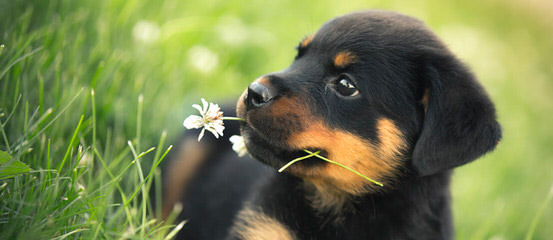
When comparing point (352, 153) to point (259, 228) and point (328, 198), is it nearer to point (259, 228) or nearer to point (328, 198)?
point (328, 198)

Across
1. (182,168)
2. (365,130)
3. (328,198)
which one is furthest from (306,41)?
(182,168)

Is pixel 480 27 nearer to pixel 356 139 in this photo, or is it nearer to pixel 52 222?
pixel 356 139

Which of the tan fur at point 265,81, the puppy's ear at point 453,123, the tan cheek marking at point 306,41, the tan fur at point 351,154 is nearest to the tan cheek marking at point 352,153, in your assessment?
the tan fur at point 351,154

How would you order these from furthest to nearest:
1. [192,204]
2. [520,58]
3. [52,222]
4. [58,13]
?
1. [520,58]
2. [192,204]
3. [58,13]
4. [52,222]

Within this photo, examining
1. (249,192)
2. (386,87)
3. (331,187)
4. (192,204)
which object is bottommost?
(192,204)

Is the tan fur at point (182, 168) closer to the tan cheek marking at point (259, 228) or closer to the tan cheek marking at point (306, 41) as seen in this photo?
the tan cheek marking at point (259, 228)

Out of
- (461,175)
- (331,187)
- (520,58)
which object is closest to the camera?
(331,187)

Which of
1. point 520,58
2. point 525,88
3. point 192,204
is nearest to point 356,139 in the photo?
point 192,204
